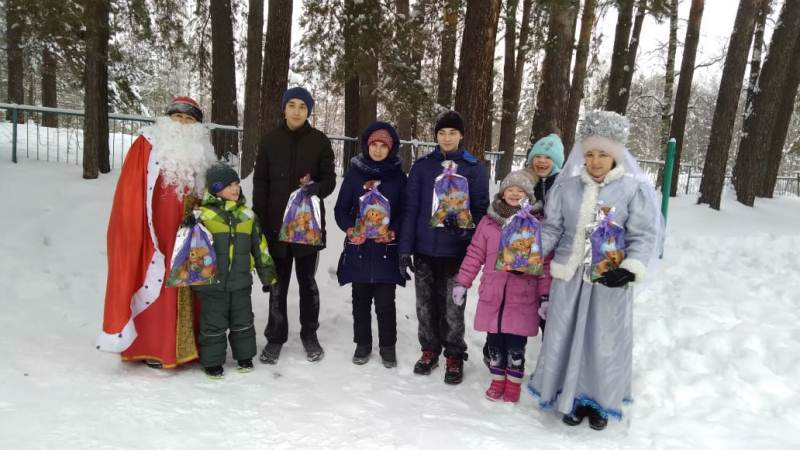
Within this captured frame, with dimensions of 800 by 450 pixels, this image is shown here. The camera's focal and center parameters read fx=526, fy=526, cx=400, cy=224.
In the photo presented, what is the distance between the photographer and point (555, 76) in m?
10.2

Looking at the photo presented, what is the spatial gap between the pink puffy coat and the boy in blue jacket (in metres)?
0.24

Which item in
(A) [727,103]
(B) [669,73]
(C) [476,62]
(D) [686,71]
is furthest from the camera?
(B) [669,73]

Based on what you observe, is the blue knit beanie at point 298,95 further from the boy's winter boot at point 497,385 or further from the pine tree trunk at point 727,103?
the pine tree trunk at point 727,103

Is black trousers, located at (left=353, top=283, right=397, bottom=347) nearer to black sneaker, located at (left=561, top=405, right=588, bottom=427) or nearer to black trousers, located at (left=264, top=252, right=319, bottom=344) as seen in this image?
black trousers, located at (left=264, top=252, right=319, bottom=344)

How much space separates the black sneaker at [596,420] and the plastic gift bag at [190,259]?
2.73 metres

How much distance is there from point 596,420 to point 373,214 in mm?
2096

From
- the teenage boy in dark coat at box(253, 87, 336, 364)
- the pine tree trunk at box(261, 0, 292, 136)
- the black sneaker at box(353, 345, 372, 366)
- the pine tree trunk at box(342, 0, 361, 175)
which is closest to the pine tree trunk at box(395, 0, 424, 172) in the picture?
the pine tree trunk at box(342, 0, 361, 175)

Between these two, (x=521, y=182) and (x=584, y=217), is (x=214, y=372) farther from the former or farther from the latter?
(x=584, y=217)

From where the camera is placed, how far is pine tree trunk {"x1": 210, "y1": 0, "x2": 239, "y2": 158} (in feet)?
35.1

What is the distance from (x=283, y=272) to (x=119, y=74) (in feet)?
38.6

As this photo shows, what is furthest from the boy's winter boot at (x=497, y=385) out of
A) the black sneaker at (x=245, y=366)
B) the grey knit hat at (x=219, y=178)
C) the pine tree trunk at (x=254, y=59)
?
the pine tree trunk at (x=254, y=59)

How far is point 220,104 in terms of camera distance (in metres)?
11.5

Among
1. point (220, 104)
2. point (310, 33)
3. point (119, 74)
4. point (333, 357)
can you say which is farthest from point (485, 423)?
point (119, 74)

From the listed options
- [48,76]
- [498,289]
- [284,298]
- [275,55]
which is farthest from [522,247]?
[48,76]
